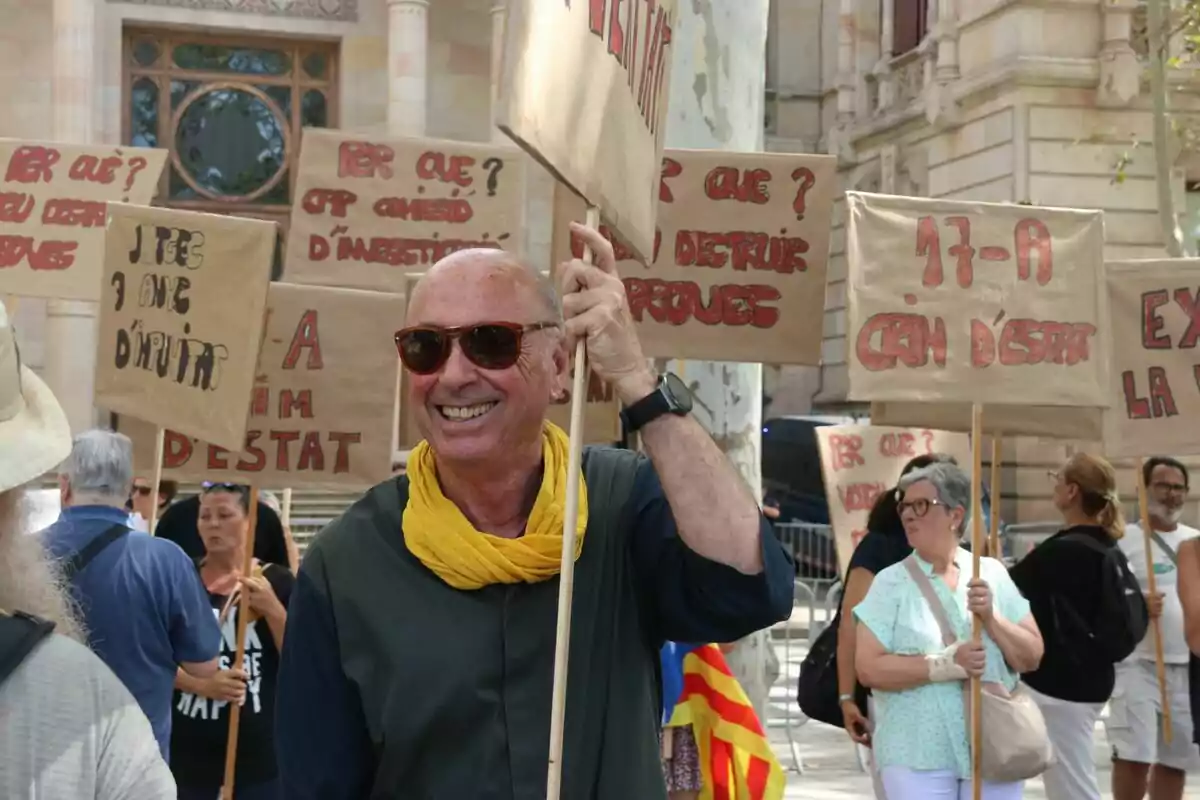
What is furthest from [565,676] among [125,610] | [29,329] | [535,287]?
[29,329]

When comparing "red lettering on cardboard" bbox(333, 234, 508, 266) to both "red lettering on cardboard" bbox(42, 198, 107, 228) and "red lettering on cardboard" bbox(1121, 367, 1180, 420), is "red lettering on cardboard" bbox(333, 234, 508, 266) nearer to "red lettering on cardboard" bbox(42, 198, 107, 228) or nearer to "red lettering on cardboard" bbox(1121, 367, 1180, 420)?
"red lettering on cardboard" bbox(42, 198, 107, 228)

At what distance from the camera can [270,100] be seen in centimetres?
2634

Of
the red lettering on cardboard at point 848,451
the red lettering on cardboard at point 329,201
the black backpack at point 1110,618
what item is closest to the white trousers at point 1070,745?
the black backpack at point 1110,618

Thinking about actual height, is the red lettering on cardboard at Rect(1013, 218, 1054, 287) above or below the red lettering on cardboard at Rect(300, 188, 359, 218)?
below

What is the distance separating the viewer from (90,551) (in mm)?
5398

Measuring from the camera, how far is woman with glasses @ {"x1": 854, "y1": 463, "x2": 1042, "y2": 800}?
19.3ft

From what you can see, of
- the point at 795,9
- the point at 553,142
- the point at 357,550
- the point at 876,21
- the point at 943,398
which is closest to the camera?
the point at 553,142

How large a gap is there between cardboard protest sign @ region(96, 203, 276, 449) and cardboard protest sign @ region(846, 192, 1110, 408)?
2.11m

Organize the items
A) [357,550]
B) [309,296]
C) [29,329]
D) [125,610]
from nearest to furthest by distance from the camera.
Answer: [357,550]
[125,610]
[309,296]
[29,329]

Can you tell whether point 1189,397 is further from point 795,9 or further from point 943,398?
point 795,9

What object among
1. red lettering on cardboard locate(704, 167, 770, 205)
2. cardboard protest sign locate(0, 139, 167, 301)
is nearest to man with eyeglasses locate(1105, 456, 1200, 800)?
red lettering on cardboard locate(704, 167, 770, 205)

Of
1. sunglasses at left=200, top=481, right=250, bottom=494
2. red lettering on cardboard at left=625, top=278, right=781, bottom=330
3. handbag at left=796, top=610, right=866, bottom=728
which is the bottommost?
handbag at left=796, top=610, right=866, bottom=728

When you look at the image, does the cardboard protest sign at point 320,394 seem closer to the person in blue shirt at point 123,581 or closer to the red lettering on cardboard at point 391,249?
the red lettering on cardboard at point 391,249

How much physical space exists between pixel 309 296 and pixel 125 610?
1967 millimetres
